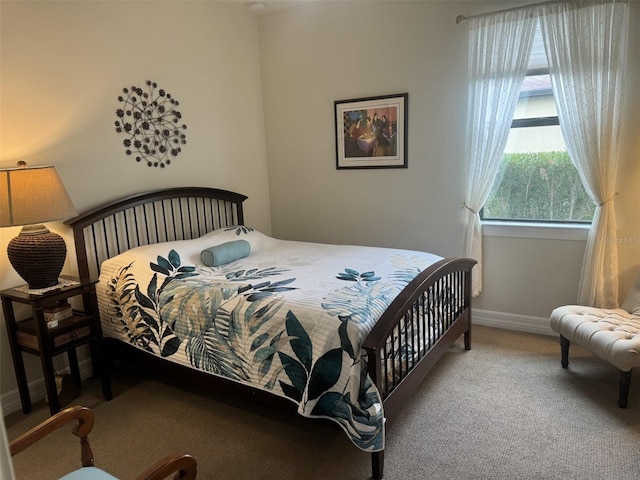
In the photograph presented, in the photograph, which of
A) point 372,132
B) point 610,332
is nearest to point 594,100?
point 610,332

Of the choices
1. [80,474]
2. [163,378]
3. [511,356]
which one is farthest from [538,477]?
[163,378]

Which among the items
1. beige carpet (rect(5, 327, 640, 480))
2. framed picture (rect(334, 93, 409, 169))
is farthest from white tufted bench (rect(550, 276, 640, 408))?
framed picture (rect(334, 93, 409, 169))

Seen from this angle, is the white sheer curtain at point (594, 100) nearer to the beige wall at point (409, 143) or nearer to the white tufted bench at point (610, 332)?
the beige wall at point (409, 143)

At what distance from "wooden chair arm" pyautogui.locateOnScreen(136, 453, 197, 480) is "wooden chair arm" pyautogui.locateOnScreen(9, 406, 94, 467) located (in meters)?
0.38

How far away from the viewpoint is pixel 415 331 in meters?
2.57

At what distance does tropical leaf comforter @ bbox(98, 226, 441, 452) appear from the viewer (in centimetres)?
209

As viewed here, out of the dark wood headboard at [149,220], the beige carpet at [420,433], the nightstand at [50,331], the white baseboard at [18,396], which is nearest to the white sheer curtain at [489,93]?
the beige carpet at [420,433]

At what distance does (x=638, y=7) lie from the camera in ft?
9.64

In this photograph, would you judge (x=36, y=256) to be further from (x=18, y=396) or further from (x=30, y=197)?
(x=18, y=396)

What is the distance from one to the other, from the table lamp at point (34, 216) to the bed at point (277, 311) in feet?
1.11

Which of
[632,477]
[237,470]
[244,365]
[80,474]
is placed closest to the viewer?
[80,474]

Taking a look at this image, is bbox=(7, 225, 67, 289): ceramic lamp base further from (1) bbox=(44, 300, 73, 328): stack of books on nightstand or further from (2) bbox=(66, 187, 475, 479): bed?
(2) bbox=(66, 187, 475, 479): bed

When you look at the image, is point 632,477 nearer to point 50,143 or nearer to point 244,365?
point 244,365

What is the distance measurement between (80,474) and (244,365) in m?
0.99
